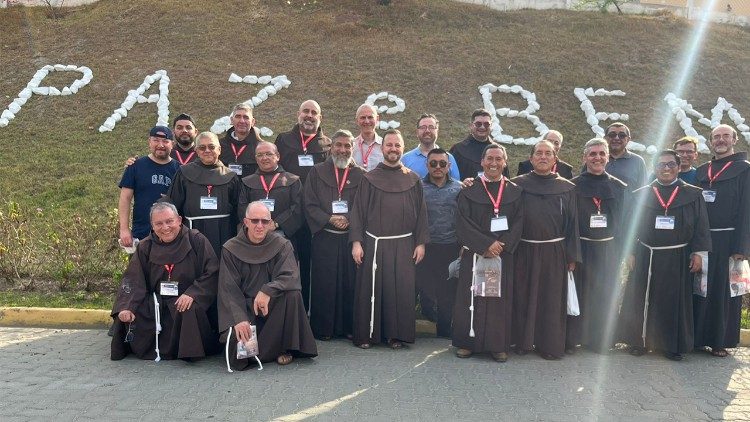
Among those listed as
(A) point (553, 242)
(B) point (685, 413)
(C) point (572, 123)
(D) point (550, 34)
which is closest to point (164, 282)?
(A) point (553, 242)

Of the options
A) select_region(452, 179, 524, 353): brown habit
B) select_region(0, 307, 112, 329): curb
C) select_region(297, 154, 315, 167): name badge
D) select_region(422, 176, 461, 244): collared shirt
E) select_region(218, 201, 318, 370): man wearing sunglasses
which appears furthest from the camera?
select_region(297, 154, 315, 167): name badge

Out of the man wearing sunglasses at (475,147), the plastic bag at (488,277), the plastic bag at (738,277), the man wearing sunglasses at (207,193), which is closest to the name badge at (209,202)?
the man wearing sunglasses at (207,193)

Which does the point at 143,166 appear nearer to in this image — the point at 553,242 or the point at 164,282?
the point at 164,282

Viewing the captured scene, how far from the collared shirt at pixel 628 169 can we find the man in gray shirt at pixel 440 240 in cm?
161

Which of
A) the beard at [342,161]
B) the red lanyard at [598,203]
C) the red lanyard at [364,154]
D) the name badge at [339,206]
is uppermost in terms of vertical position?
the red lanyard at [364,154]

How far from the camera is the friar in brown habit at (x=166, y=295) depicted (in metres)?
5.73

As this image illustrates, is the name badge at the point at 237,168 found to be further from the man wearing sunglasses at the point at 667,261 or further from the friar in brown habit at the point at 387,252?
the man wearing sunglasses at the point at 667,261

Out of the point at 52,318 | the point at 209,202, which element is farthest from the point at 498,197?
the point at 52,318

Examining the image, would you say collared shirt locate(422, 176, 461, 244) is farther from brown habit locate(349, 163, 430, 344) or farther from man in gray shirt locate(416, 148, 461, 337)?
brown habit locate(349, 163, 430, 344)

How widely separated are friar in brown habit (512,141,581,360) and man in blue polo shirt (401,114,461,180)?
103cm

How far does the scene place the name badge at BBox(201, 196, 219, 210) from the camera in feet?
20.7

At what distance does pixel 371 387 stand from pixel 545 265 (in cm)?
191

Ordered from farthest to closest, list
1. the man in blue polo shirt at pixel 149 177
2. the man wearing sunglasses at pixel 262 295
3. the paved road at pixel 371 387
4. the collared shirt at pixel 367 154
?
the collared shirt at pixel 367 154, the man in blue polo shirt at pixel 149 177, the man wearing sunglasses at pixel 262 295, the paved road at pixel 371 387

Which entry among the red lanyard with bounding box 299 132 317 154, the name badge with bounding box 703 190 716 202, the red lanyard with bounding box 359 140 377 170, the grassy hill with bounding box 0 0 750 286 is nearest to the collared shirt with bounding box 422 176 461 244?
the red lanyard with bounding box 359 140 377 170
